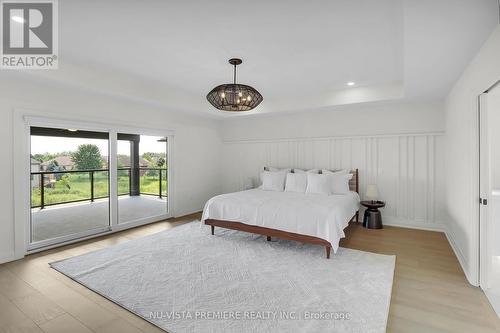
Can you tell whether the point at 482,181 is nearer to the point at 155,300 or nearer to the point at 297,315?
→ the point at 297,315

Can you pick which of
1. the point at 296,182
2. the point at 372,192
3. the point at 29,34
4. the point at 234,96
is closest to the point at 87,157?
the point at 29,34

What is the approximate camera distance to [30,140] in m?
3.61

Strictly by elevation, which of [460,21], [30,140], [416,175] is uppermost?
[460,21]

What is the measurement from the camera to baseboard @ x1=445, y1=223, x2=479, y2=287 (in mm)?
2668

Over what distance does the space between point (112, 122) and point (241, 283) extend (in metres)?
3.55

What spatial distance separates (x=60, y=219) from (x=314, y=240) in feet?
13.0

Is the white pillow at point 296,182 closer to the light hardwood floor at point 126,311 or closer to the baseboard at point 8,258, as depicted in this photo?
the light hardwood floor at point 126,311

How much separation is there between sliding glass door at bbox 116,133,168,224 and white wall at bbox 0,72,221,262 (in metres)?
0.28

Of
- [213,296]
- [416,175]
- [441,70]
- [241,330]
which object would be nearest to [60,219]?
[213,296]

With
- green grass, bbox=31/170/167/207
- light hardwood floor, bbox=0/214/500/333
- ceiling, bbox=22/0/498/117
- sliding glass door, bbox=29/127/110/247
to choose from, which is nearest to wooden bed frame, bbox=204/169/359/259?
light hardwood floor, bbox=0/214/500/333

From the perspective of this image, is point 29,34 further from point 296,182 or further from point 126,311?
point 296,182

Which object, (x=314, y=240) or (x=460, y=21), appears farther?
(x=314, y=240)

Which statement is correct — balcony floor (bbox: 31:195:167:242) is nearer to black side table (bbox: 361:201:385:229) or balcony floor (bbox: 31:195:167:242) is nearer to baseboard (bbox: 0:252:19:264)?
baseboard (bbox: 0:252:19:264)

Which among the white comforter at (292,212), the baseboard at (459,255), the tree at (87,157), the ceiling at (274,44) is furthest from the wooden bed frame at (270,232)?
the ceiling at (274,44)
